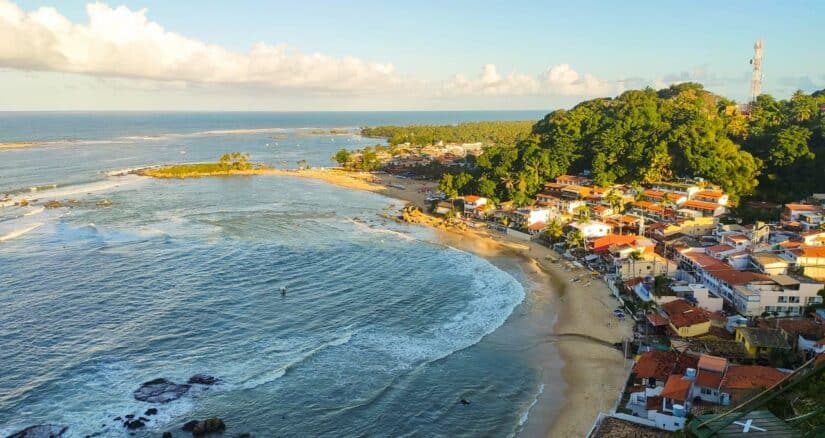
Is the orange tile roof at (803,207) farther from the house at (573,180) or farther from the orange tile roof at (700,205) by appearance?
the house at (573,180)

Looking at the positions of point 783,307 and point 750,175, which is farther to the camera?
point 750,175

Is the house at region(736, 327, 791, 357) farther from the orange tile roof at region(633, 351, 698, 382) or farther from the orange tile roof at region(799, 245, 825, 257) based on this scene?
the orange tile roof at region(799, 245, 825, 257)

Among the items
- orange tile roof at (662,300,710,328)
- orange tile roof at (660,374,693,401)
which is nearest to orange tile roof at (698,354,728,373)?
orange tile roof at (660,374,693,401)

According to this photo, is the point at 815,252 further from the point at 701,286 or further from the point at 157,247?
the point at 157,247

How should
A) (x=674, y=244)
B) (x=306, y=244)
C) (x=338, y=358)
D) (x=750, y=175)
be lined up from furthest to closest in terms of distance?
1. (x=750, y=175)
2. (x=306, y=244)
3. (x=674, y=244)
4. (x=338, y=358)

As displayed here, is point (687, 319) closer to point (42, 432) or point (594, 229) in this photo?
point (594, 229)

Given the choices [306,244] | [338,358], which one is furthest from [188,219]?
[338,358]
